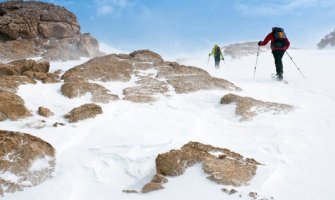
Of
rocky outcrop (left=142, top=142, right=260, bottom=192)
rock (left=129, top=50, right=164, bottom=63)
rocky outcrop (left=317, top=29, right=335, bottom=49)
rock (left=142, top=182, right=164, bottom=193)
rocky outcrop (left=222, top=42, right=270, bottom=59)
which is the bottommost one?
rock (left=142, top=182, right=164, bottom=193)

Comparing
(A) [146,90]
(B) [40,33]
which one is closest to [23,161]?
(A) [146,90]

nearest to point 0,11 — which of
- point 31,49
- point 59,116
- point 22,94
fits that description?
point 31,49

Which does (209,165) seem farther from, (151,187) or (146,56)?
(146,56)

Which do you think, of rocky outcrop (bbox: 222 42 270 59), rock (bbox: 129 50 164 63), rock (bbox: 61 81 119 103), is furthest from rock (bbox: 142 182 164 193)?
rocky outcrop (bbox: 222 42 270 59)

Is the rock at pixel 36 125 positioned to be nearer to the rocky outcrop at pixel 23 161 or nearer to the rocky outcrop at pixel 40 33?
the rocky outcrop at pixel 23 161

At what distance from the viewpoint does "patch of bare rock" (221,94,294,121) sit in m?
11.2

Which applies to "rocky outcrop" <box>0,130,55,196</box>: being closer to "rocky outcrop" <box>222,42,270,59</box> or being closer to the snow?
the snow

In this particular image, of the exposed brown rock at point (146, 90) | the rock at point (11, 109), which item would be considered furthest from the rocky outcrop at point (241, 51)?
the rock at point (11, 109)

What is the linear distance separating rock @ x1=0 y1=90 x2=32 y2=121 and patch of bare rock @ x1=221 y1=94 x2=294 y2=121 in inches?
233

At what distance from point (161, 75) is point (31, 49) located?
553 inches

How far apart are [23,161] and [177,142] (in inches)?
128

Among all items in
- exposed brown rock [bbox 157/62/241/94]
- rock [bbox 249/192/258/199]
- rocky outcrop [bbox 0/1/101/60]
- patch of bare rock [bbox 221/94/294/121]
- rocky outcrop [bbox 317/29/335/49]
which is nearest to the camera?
rock [bbox 249/192/258/199]

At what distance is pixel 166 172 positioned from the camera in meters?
7.18

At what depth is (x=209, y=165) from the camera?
7.23m
